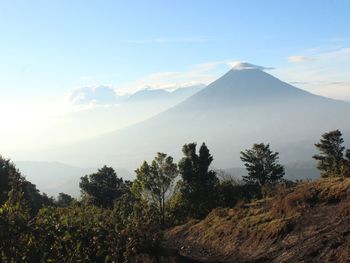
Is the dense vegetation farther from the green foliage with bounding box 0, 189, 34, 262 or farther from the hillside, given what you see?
the hillside

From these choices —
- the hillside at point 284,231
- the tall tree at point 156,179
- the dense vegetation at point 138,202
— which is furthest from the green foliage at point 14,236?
the tall tree at point 156,179

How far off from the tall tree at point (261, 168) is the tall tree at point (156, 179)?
48.9 feet

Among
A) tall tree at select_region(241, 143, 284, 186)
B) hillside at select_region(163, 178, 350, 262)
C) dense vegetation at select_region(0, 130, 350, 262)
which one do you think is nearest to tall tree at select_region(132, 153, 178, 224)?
dense vegetation at select_region(0, 130, 350, 262)

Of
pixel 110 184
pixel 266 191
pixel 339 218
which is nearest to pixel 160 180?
pixel 266 191

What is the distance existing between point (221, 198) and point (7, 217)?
42804 millimetres

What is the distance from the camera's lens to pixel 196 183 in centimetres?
5184

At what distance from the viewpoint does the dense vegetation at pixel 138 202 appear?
771cm

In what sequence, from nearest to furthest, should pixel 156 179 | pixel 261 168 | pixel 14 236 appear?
pixel 14 236
pixel 156 179
pixel 261 168

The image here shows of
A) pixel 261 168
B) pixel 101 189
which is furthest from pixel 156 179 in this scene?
pixel 101 189

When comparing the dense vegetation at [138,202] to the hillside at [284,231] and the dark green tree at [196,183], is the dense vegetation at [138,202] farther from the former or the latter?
the hillside at [284,231]

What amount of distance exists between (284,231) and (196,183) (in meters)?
29.4

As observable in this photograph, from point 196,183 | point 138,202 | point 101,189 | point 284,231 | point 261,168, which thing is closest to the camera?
point 284,231

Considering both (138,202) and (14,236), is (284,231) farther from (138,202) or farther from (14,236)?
(138,202)

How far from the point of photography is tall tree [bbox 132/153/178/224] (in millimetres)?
48656
